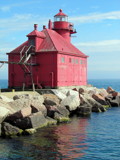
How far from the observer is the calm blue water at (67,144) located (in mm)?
14414

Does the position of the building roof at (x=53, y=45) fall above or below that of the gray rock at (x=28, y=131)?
above

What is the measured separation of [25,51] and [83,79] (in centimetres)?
984

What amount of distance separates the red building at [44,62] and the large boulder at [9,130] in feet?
48.3

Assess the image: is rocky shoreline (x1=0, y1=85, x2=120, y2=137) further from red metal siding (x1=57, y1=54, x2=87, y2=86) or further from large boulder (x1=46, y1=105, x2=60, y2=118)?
red metal siding (x1=57, y1=54, x2=87, y2=86)

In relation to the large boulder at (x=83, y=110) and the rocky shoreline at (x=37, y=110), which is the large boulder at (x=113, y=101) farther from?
the large boulder at (x=83, y=110)

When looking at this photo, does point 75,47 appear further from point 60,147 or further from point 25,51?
point 60,147

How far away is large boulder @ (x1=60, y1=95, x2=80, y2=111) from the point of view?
89.1 feet

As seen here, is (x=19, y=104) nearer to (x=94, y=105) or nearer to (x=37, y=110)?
(x=37, y=110)

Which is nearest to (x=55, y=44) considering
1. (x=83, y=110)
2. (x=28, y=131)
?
(x=83, y=110)

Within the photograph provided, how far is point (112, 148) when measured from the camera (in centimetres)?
1590

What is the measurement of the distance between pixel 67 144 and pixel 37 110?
5834 millimetres

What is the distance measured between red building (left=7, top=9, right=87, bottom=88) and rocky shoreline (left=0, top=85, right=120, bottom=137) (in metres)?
2.63

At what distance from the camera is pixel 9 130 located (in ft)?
59.6

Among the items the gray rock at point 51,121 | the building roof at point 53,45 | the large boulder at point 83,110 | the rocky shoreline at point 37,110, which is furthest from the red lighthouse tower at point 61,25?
the gray rock at point 51,121
